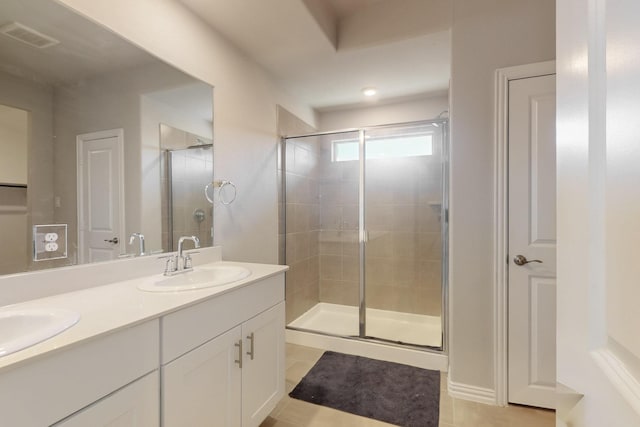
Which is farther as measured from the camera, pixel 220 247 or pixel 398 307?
pixel 398 307

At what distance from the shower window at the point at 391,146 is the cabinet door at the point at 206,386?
227 cm

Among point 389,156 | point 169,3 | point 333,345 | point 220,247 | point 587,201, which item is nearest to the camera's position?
point 587,201

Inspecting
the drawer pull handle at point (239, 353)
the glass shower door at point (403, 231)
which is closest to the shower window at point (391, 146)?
the glass shower door at point (403, 231)

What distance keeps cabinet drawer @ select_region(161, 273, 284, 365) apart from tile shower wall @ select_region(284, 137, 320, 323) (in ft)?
4.30

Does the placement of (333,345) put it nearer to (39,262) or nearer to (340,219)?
(340,219)

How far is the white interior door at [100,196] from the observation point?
1.30 meters

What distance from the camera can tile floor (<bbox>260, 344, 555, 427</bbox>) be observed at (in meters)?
1.69

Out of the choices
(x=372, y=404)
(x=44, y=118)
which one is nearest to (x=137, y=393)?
(x=44, y=118)

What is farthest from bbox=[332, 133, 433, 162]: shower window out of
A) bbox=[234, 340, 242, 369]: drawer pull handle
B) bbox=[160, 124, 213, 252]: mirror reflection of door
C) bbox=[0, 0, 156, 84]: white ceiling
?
bbox=[234, 340, 242, 369]: drawer pull handle

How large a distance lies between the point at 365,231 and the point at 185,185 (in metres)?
1.71

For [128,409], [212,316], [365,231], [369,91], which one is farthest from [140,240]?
[369,91]

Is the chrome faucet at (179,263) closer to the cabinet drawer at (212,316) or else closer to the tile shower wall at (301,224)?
the cabinet drawer at (212,316)

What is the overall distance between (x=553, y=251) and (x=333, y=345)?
1.76 m

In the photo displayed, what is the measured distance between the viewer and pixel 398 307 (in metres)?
3.18
